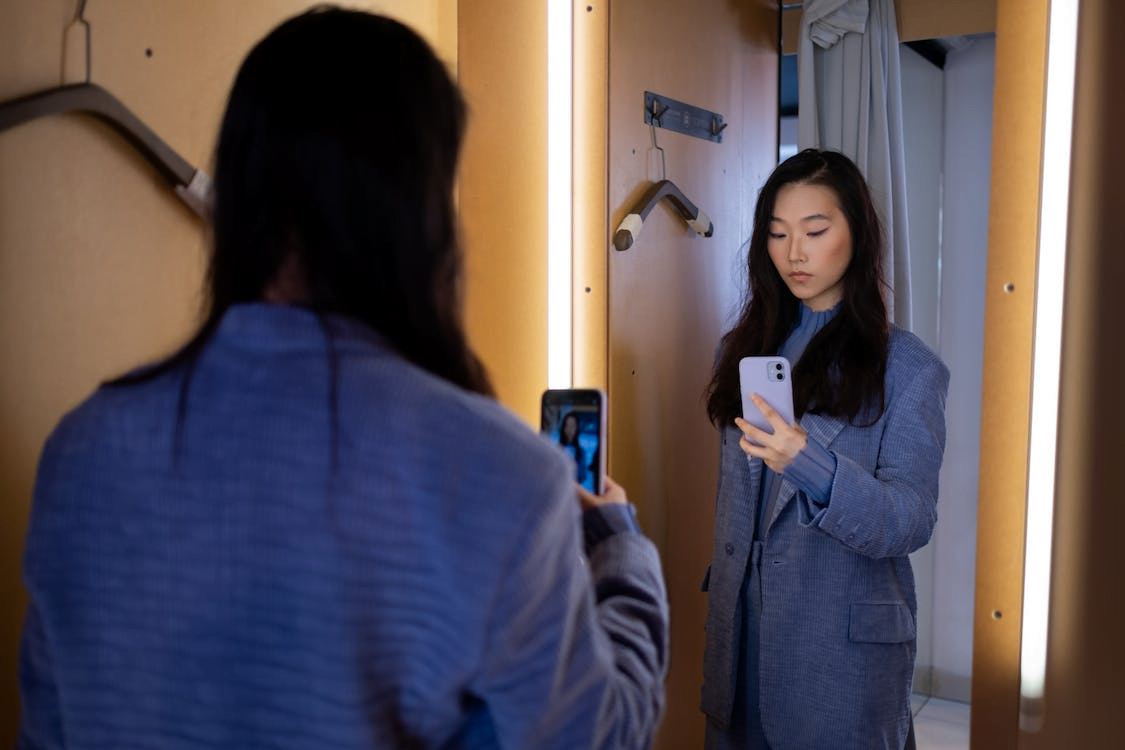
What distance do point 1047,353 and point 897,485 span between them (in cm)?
31

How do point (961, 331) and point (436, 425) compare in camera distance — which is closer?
point (436, 425)

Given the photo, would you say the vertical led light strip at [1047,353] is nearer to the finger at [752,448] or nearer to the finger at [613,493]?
the finger at [752,448]

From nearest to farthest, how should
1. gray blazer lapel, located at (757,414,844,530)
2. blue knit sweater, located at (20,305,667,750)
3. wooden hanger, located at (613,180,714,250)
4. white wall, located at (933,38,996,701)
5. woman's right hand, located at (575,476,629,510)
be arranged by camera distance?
blue knit sweater, located at (20,305,667,750) → woman's right hand, located at (575,476,629,510) → gray blazer lapel, located at (757,414,844,530) → wooden hanger, located at (613,180,714,250) → white wall, located at (933,38,996,701)

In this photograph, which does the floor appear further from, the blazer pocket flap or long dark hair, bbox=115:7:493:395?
long dark hair, bbox=115:7:493:395

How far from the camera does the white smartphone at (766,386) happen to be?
53.7 inches

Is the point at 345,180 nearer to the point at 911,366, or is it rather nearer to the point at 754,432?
the point at 754,432

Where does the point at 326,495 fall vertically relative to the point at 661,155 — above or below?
below

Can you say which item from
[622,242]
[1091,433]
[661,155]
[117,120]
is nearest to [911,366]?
[1091,433]

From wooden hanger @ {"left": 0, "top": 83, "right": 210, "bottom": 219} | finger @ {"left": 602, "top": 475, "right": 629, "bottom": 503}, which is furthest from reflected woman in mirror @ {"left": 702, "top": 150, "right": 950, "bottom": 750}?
wooden hanger @ {"left": 0, "top": 83, "right": 210, "bottom": 219}

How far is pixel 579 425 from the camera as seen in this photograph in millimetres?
1080

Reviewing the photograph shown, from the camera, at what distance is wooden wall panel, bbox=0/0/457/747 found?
3.42 ft

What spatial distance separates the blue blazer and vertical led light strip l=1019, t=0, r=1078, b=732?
0.16m

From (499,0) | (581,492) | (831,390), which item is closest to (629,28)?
(499,0)

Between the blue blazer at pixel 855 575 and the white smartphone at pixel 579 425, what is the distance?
0.39 meters
